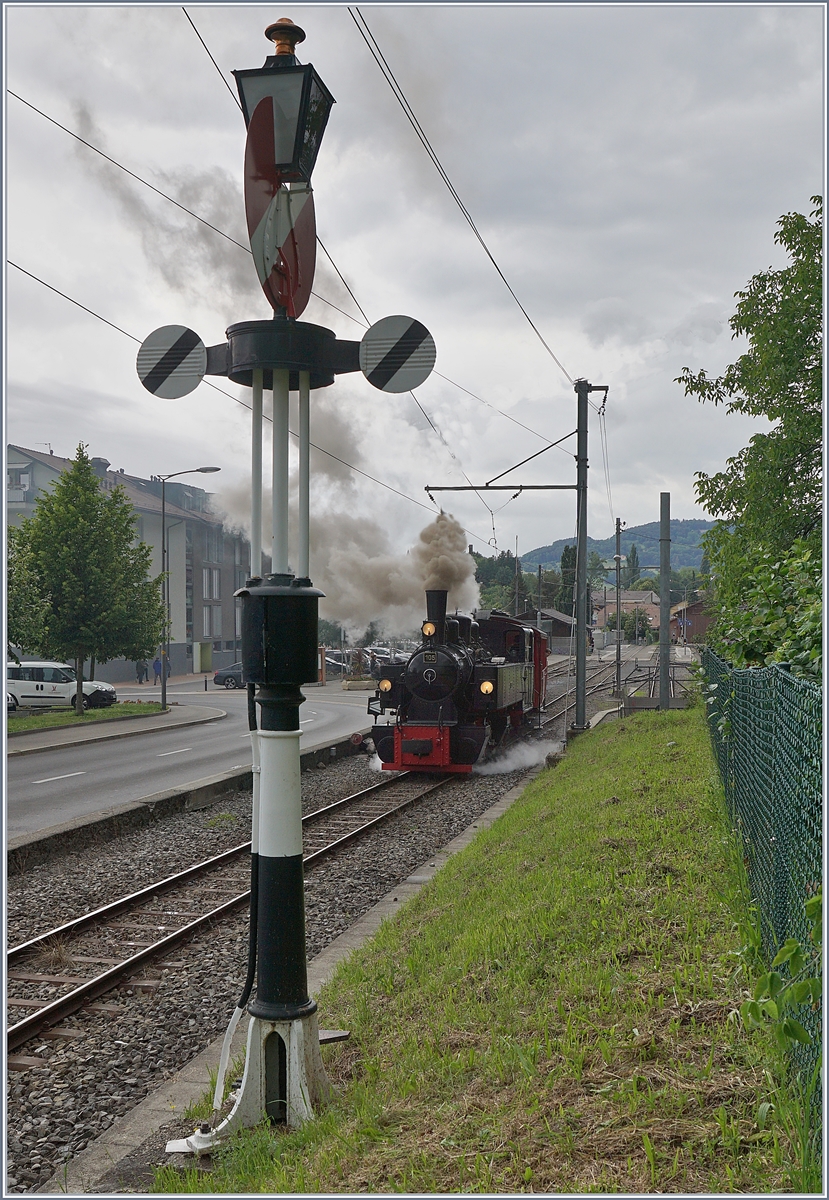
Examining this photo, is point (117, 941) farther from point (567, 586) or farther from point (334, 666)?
point (567, 586)

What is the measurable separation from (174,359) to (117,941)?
5410mm

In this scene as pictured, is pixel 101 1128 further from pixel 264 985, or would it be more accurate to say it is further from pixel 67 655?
pixel 67 655

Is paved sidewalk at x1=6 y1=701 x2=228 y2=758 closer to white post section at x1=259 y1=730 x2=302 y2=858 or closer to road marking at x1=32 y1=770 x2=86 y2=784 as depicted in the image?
road marking at x1=32 y1=770 x2=86 y2=784

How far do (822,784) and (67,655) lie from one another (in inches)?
1141

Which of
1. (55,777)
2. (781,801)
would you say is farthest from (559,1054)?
(55,777)

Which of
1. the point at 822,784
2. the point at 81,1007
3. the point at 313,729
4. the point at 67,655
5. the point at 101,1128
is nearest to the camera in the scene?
the point at 822,784

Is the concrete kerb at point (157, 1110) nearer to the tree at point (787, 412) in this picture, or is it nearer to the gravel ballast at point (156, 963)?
the gravel ballast at point (156, 963)

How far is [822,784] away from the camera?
2.77 m

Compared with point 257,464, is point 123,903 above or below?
below

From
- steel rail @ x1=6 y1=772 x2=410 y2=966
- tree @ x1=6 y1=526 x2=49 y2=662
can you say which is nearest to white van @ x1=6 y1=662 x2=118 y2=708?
tree @ x1=6 y1=526 x2=49 y2=662

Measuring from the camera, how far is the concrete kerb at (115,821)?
1022 cm

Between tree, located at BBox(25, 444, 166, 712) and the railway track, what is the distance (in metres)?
19.0

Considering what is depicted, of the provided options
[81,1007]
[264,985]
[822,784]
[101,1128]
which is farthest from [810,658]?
[81,1007]

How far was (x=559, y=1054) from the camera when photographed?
11.7ft
